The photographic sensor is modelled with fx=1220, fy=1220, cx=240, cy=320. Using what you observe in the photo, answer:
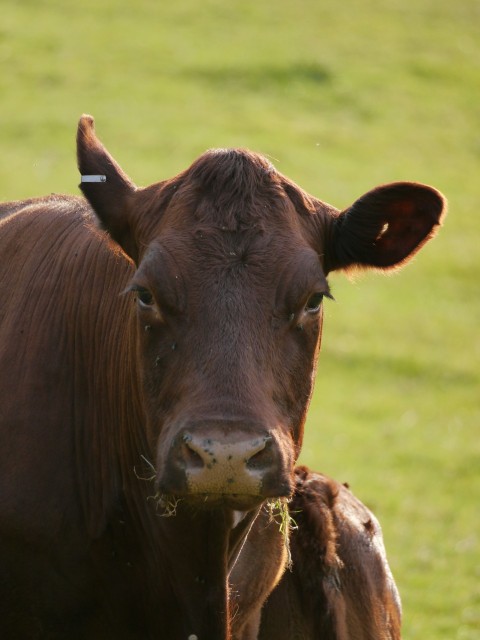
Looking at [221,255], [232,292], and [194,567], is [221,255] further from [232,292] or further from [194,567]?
[194,567]

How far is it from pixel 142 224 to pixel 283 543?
168cm

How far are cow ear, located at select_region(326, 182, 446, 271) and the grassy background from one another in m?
6.78

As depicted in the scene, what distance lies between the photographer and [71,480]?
4.82 m

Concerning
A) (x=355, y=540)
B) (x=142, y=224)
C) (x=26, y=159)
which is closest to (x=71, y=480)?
(x=142, y=224)

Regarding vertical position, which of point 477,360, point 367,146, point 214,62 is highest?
point 214,62

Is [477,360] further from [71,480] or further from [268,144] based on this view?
[71,480]

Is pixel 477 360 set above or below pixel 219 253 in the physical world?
below

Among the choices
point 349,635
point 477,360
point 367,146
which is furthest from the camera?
point 367,146

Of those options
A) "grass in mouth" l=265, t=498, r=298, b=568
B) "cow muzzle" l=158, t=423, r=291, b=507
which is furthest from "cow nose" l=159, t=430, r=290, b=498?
"grass in mouth" l=265, t=498, r=298, b=568

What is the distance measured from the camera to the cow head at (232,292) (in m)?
4.02

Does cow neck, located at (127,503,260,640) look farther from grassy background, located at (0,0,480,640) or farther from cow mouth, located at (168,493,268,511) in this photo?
grassy background, located at (0,0,480,640)

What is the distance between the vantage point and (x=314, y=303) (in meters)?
4.58

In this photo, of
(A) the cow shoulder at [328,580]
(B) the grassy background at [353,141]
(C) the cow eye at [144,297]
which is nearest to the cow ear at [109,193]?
(C) the cow eye at [144,297]

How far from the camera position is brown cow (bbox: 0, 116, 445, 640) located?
425 centimetres
